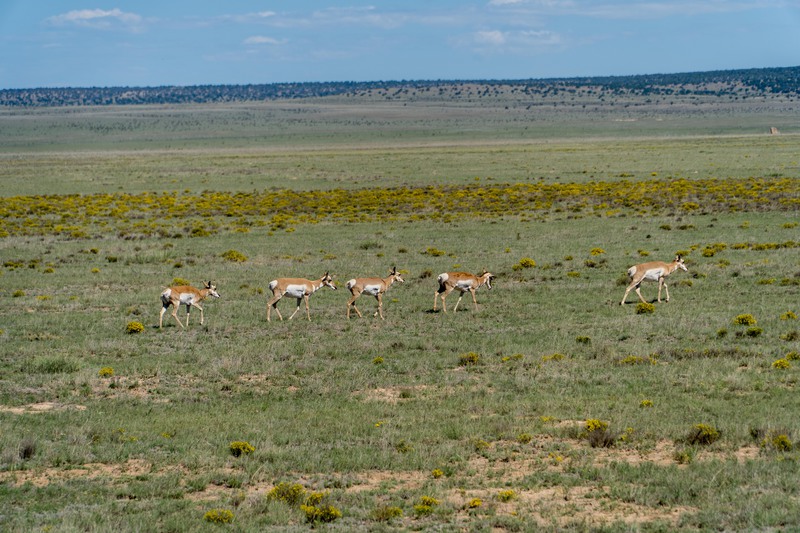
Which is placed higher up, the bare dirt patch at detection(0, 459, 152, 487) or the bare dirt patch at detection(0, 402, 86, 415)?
the bare dirt patch at detection(0, 459, 152, 487)

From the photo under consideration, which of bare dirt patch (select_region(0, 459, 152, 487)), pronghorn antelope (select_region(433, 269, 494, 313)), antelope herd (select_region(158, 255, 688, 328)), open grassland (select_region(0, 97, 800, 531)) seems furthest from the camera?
pronghorn antelope (select_region(433, 269, 494, 313))

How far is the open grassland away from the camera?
11.0 meters

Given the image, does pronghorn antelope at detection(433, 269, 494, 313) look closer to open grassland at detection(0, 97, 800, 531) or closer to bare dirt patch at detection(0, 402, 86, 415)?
open grassland at detection(0, 97, 800, 531)

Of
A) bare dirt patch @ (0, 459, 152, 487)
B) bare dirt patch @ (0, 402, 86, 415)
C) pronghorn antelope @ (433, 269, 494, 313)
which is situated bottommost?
bare dirt patch @ (0, 402, 86, 415)

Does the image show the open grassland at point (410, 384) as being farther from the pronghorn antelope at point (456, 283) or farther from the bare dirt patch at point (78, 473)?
the pronghorn antelope at point (456, 283)

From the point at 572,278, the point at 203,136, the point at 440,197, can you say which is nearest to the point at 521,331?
the point at 572,278

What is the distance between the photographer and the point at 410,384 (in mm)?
17031

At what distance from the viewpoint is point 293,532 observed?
1012 cm

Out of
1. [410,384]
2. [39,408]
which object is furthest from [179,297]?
[410,384]

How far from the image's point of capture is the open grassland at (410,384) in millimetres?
10961

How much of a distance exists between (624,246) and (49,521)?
93.8ft

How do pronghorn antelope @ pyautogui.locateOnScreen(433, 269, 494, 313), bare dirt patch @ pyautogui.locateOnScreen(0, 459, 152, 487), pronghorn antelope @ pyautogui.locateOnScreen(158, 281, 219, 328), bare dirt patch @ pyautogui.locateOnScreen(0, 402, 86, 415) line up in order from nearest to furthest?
1. bare dirt patch @ pyautogui.locateOnScreen(0, 459, 152, 487)
2. bare dirt patch @ pyautogui.locateOnScreen(0, 402, 86, 415)
3. pronghorn antelope @ pyautogui.locateOnScreen(158, 281, 219, 328)
4. pronghorn antelope @ pyautogui.locateOnScreen(433, 269, 494, 313)

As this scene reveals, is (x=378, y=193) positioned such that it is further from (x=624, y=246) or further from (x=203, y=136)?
(x=203, y=136)

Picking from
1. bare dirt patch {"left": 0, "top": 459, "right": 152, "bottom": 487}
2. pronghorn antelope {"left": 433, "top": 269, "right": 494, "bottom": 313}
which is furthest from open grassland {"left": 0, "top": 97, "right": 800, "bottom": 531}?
pronghorn antelope {"left": 433, "top": 269, "right": 494, "bottom": 313}
